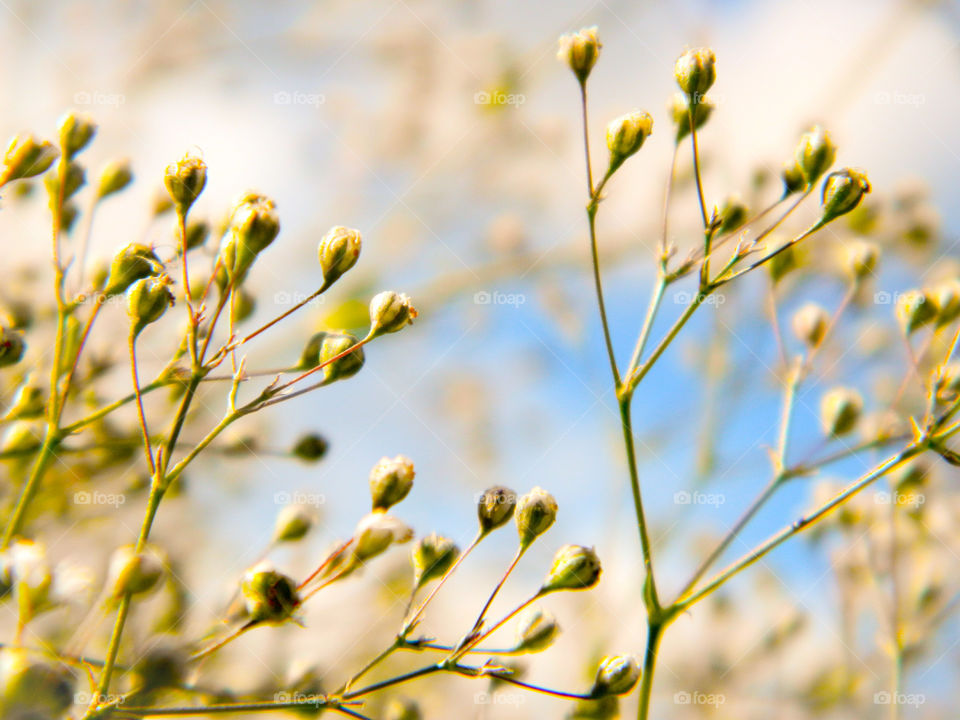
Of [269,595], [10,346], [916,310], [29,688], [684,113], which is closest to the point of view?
[29,688]

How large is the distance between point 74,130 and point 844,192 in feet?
5.55

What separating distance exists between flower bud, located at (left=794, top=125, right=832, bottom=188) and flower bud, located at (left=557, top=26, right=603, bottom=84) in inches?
22.0

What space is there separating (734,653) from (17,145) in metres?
3.35

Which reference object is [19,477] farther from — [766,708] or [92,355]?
[766,708]

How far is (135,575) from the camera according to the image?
41.3 inches

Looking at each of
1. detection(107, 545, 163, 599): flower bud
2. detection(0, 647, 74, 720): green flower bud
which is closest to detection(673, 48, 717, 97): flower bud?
detection(107, 545, 163, 599): flower bud

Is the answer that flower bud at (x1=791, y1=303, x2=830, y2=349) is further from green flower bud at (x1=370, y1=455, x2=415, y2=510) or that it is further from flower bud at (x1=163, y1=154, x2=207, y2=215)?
flower bud at (x1=163, y1=154, x2=207, y2=215)

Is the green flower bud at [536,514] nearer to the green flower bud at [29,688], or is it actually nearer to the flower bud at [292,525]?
the flower bud at [292,525]

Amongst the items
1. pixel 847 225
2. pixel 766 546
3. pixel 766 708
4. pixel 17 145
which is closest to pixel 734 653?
pixel 766 708

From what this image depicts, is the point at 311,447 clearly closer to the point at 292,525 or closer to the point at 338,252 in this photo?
the point at 292,525

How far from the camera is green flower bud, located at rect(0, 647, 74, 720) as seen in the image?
0.80 m

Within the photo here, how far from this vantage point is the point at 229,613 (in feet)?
4.48

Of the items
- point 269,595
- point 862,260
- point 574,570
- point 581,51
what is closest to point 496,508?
point 574,570

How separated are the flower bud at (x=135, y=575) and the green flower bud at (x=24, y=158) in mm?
836
